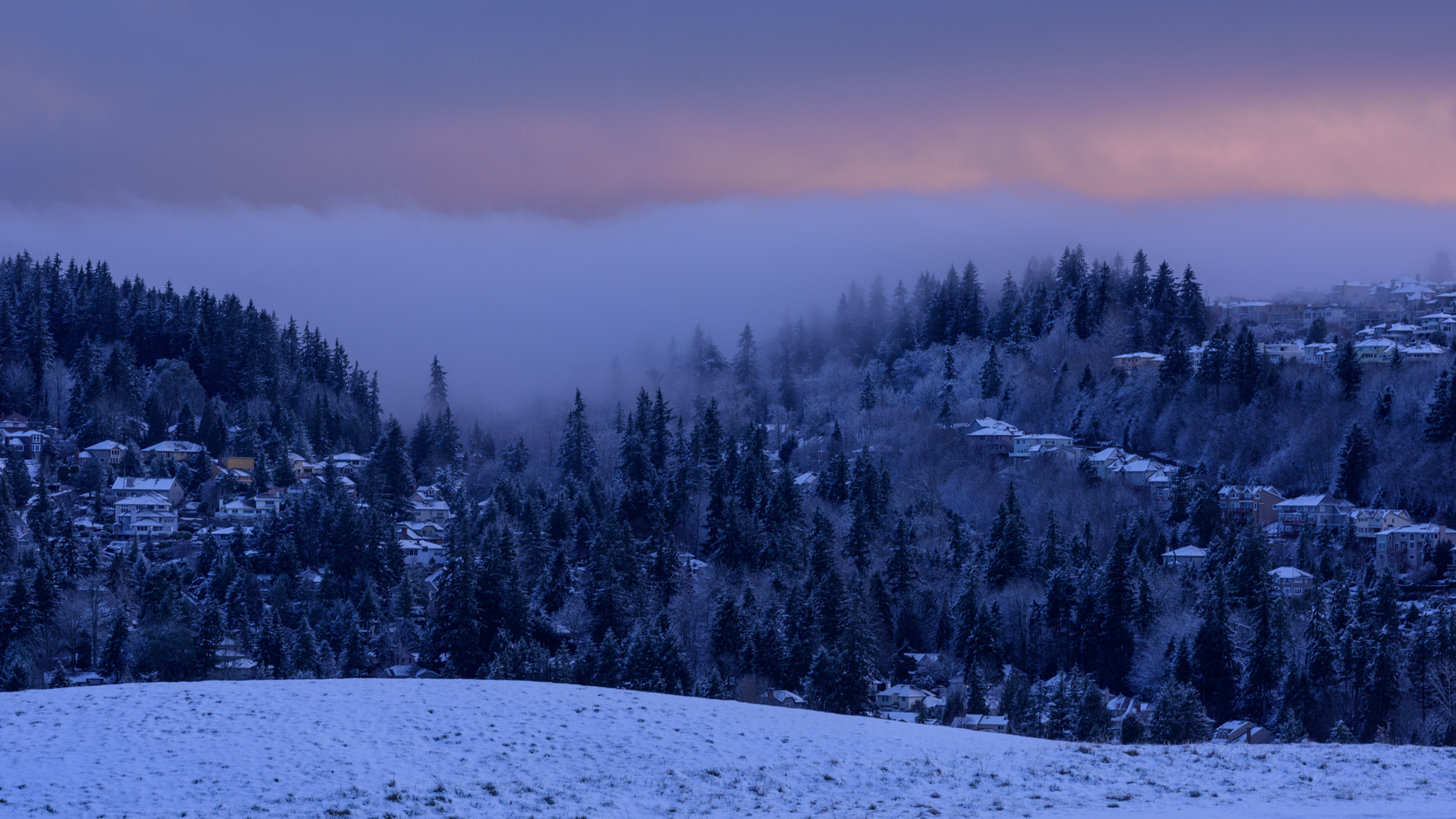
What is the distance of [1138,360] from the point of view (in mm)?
144125

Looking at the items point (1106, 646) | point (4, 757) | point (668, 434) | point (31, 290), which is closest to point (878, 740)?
point (4, 757)

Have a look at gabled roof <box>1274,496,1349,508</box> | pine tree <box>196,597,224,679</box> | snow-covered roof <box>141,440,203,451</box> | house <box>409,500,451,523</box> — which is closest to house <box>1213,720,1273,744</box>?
gabled roof <box>1274,496,1349,508</box>

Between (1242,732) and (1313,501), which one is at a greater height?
(1313,501)

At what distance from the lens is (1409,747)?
1123 inches

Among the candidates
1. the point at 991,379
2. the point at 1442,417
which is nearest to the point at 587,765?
the point at 1442,417

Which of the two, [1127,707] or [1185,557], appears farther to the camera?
[1185,557]

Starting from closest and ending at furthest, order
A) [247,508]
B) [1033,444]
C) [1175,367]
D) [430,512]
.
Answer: [247,508] → [430,512] → [1175,367] → [1033,444]

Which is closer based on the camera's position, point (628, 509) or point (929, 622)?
point (929, 622)

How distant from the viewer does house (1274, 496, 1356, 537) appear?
105 metres

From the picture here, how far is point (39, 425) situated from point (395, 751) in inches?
4907

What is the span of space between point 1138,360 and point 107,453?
4156 inches

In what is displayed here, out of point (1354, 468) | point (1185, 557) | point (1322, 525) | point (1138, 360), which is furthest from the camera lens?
point (1138, 360)

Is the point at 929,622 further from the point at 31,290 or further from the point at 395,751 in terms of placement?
the point at 31,290

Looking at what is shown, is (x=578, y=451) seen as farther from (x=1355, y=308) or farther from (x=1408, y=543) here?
(x=1355, y=308)
